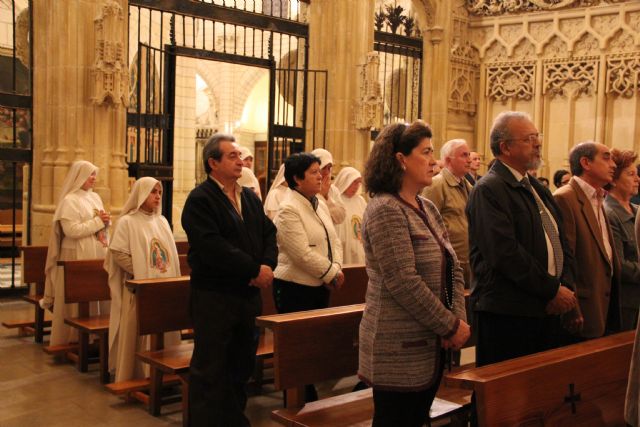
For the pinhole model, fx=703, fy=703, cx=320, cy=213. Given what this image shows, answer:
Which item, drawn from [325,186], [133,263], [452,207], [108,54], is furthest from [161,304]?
[108,54]

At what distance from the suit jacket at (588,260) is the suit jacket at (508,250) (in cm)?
49

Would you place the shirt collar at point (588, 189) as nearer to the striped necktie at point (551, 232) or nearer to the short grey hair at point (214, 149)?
the striped necktie at point (551, 232)

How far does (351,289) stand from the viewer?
18.2 feet

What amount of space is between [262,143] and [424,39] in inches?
328

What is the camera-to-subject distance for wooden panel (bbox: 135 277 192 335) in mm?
Answer: 4746

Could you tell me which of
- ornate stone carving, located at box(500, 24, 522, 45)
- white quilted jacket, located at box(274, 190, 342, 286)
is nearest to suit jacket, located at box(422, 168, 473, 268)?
white quilted jacket, located at box(274, 190, 342, 286)

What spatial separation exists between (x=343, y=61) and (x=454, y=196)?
6111 millimetres

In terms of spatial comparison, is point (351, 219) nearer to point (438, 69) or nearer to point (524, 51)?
point (438, 69)

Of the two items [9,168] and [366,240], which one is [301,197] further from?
[9,168]

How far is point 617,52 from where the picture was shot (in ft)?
35.3

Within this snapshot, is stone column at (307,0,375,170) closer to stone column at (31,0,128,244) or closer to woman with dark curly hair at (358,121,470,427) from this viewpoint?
stone column at (31,0,128,244)

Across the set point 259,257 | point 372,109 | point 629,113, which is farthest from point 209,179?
point 629,113

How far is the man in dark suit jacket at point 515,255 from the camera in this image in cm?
335

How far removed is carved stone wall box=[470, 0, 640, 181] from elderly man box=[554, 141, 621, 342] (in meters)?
7.20
